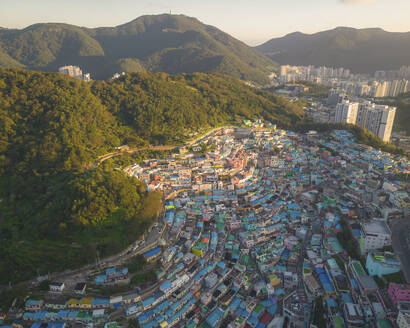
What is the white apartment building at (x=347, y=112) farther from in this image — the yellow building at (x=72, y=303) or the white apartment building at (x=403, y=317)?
the yellow building at (x=72, y=303)

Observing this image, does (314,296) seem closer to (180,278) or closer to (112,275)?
(180,278)

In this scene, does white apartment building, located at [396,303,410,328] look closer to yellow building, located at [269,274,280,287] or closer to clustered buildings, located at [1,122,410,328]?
clustered buildings, located at [1,122,410,328]

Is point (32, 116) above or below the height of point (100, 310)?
above

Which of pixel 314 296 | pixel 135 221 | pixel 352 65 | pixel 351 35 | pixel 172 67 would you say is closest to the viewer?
pixel 314 296

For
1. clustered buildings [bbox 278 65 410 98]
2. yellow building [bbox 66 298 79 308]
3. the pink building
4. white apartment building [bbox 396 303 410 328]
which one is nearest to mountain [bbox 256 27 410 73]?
clustered buildings [bbox 278 65 410 98]

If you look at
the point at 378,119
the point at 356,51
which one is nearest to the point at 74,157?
the point at 378,119

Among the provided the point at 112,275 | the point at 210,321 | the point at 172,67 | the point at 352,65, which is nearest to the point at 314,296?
the point at 210,321

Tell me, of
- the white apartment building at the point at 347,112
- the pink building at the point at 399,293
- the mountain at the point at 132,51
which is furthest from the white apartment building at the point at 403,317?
the mountain at the point at 132,51

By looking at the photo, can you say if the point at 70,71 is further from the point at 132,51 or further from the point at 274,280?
the point at 274,280
